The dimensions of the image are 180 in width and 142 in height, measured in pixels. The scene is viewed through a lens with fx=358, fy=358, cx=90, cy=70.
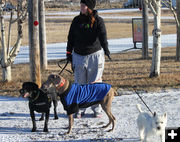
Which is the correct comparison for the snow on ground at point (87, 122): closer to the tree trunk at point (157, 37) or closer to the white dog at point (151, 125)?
the white dog at point (151, 125)

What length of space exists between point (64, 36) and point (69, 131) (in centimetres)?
1450

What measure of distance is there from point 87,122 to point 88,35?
1.43 metres

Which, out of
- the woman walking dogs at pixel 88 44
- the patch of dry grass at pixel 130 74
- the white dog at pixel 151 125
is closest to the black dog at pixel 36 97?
the woman walking dogs at pixel 88 44

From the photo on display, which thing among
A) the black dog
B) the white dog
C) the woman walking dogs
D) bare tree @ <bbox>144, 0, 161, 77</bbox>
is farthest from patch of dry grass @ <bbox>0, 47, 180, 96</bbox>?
the white dog

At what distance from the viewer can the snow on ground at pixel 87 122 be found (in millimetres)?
5262

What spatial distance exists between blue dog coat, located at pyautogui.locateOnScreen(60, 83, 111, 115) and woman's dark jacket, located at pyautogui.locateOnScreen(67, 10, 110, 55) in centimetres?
78

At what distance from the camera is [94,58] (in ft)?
19.2

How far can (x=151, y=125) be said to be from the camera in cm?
451

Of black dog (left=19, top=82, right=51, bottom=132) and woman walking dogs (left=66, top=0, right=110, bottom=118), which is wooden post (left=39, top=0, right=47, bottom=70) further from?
black dog (left=19, top=82, right=51, bottom=132)

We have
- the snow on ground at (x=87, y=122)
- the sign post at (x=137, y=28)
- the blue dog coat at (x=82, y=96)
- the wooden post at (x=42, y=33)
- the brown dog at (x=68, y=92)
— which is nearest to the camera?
the brown dog at (x=68, y=92)

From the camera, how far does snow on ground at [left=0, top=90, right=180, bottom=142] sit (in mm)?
5262

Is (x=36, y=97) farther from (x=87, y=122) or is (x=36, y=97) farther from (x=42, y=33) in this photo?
(x=42, y=33)

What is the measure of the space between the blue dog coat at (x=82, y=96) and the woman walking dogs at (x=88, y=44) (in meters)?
0.69

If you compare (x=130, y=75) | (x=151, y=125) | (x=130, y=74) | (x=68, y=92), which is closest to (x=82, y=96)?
(x=68, y=92)
